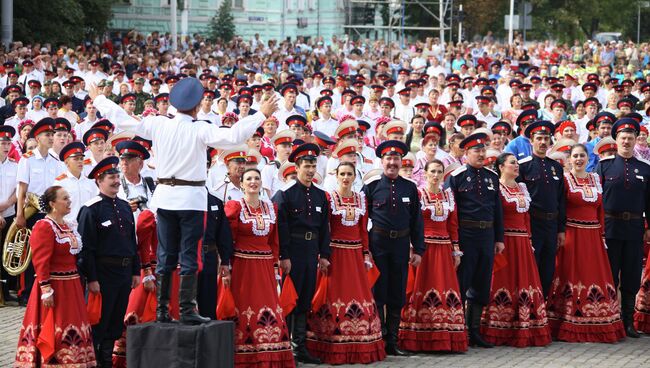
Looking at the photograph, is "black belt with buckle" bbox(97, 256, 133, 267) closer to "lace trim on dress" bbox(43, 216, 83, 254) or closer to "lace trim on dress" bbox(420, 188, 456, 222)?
"lace trim on dress" bbox(43, 216, 83, 254)

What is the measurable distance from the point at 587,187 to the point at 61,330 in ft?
16.8

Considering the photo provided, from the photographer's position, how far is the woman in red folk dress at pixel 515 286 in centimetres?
1179

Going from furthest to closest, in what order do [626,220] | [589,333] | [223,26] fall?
1. [223,26]
2. [626,220]
3. [589,333]

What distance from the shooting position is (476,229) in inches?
457

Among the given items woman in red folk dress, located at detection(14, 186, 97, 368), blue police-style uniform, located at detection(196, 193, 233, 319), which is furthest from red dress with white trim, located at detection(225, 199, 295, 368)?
woman in red folk dress, located at detection(14, 186, 97, 368)

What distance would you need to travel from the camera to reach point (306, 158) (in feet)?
35.8

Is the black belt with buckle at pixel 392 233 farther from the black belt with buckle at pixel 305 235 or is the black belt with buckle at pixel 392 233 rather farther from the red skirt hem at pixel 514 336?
the red skirt hem at pixel 514 336

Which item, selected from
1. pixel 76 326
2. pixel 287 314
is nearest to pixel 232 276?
pixel 287 314

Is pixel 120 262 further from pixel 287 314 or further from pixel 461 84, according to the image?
pixel 461 84

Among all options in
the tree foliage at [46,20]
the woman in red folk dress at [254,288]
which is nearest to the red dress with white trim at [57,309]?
the woman in red folk dress at [254,288]

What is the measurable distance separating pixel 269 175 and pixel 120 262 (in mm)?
3262

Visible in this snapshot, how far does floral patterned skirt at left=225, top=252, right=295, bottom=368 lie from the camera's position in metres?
10.4

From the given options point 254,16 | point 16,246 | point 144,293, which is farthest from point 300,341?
point 254,16

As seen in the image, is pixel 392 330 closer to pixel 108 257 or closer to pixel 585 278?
pixel 585 278
